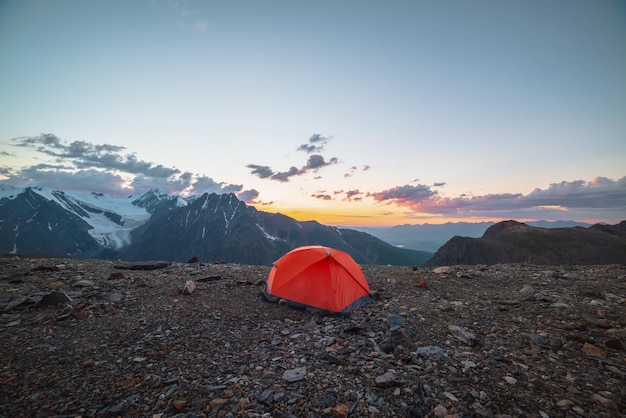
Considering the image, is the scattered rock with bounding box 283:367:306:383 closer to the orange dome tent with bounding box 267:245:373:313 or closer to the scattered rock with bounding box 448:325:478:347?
the orange dome tent with bounding box 267:245:373:313

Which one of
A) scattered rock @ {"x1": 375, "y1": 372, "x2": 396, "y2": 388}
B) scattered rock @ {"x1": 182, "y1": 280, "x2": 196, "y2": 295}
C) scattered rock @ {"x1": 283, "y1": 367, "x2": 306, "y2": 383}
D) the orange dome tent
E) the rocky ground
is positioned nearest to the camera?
the rocky ground

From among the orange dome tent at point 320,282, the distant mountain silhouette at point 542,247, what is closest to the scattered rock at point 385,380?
the orange dome tent at point 320,282

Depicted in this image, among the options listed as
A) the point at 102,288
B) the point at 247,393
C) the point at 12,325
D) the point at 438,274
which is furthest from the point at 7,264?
the point at 438,274

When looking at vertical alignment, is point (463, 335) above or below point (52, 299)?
below

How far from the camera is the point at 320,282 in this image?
9.66 m

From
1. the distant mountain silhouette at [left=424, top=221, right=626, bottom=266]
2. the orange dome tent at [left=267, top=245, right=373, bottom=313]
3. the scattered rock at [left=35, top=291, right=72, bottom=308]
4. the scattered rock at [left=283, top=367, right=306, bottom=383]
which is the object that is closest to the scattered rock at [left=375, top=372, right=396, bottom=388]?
the scattered rock at [left=283, top=367, right=306, bottom=383]

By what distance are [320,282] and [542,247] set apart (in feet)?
494

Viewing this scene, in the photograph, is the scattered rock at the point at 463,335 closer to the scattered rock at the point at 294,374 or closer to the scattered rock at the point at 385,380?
the scattered rock at the point at 385,380

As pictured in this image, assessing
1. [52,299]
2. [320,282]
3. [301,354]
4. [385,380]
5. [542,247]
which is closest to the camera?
[385,380]

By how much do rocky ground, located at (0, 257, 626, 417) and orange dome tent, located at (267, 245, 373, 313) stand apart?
53cm

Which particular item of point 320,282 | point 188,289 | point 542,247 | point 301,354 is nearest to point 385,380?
point 301,354

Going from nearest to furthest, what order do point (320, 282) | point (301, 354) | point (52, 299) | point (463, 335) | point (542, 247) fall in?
point (301, 354), point (463, 335), point (52, 299), point (320, 282), point (542, 247)

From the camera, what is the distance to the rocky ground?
456 cm

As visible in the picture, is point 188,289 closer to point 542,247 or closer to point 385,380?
point 385,380
